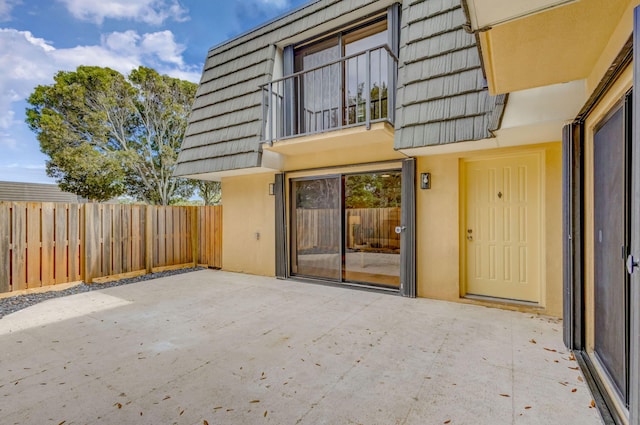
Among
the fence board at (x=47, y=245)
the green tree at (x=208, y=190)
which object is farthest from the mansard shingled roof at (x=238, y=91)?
the green tree at (x=208, y=190)

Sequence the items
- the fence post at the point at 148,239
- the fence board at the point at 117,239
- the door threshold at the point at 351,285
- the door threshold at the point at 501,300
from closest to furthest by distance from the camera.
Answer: the door threshold at the point at 501,300 < the door threshold at the point at 351,285 < the fence board at the point at 117,239 < the fence post at the point at 148,239

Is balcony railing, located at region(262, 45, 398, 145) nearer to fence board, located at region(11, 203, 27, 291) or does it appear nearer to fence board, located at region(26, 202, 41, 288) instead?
fence board, located at region(26, 202, 41, 288)

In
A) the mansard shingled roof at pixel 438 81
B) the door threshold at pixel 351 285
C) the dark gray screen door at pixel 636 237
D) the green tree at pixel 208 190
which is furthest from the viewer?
the green tree at pixel 208 190

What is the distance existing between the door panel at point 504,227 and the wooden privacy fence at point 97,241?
5.99 m

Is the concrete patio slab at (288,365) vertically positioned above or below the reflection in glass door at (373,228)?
below

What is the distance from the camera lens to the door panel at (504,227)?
4.29m

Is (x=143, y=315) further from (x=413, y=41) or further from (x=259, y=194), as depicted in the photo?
(x=413, y=41)

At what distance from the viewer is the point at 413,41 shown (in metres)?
4.50

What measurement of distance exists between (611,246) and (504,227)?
2.35 m

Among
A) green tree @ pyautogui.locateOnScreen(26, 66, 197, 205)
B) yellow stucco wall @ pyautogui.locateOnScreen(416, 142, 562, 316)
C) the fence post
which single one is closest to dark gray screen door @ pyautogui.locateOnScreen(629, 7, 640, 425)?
yellow stucco wall @ pyautogui.locateOnScreen(416, 142, 562, 316)

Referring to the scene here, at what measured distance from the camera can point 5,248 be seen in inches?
200

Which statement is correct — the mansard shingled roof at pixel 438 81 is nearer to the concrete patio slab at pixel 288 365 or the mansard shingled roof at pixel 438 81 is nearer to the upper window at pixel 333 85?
the upper window at pixel 333 85

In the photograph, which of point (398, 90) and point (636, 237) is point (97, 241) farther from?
point (636, 237)

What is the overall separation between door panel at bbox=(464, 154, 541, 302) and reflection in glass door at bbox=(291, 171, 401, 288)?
1.20 metres
